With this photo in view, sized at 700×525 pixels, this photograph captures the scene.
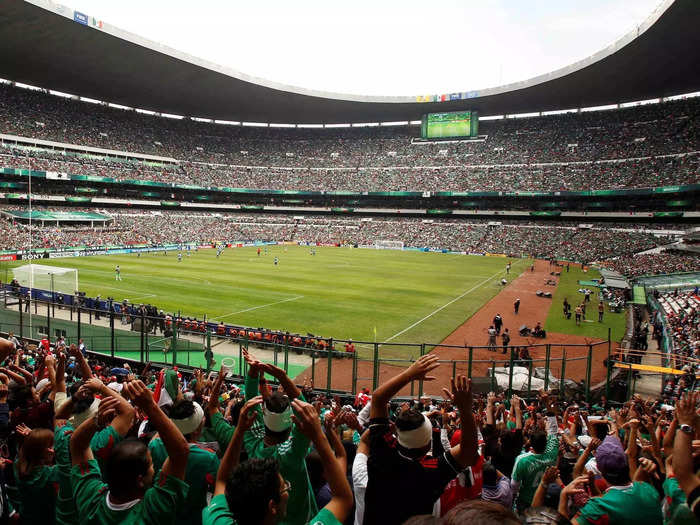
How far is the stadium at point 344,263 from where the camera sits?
3.88 metres

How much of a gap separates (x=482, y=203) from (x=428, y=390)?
73.4 meters

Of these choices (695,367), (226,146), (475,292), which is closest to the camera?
(695,367)

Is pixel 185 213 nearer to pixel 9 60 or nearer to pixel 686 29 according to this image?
→ pixel 9 60

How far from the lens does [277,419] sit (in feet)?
11.5

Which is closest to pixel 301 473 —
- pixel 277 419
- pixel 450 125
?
pixel 277 419

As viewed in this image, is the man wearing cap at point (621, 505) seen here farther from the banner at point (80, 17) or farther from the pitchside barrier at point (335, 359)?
the banner at point (80, 17)

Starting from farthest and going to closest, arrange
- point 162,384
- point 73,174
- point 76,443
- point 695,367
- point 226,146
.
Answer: point 226,146, point 73,174, point 695,367, point 162,384, point 76,443

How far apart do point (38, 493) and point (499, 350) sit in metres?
18.7

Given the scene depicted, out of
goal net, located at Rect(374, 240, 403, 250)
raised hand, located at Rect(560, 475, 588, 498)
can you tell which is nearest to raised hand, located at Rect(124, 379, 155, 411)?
raised hand, located at Rect(560, 475, 588, 498)

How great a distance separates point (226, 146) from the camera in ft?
335

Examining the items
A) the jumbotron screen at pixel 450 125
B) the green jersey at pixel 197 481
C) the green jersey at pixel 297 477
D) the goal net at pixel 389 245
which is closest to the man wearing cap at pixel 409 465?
the green jersey at pixel 297 477

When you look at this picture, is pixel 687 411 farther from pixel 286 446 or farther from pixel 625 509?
pixel 286 446

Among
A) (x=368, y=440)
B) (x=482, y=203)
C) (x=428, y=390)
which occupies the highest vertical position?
(x=482, y=203)

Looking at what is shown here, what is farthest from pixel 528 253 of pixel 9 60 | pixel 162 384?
pixel 9 60
